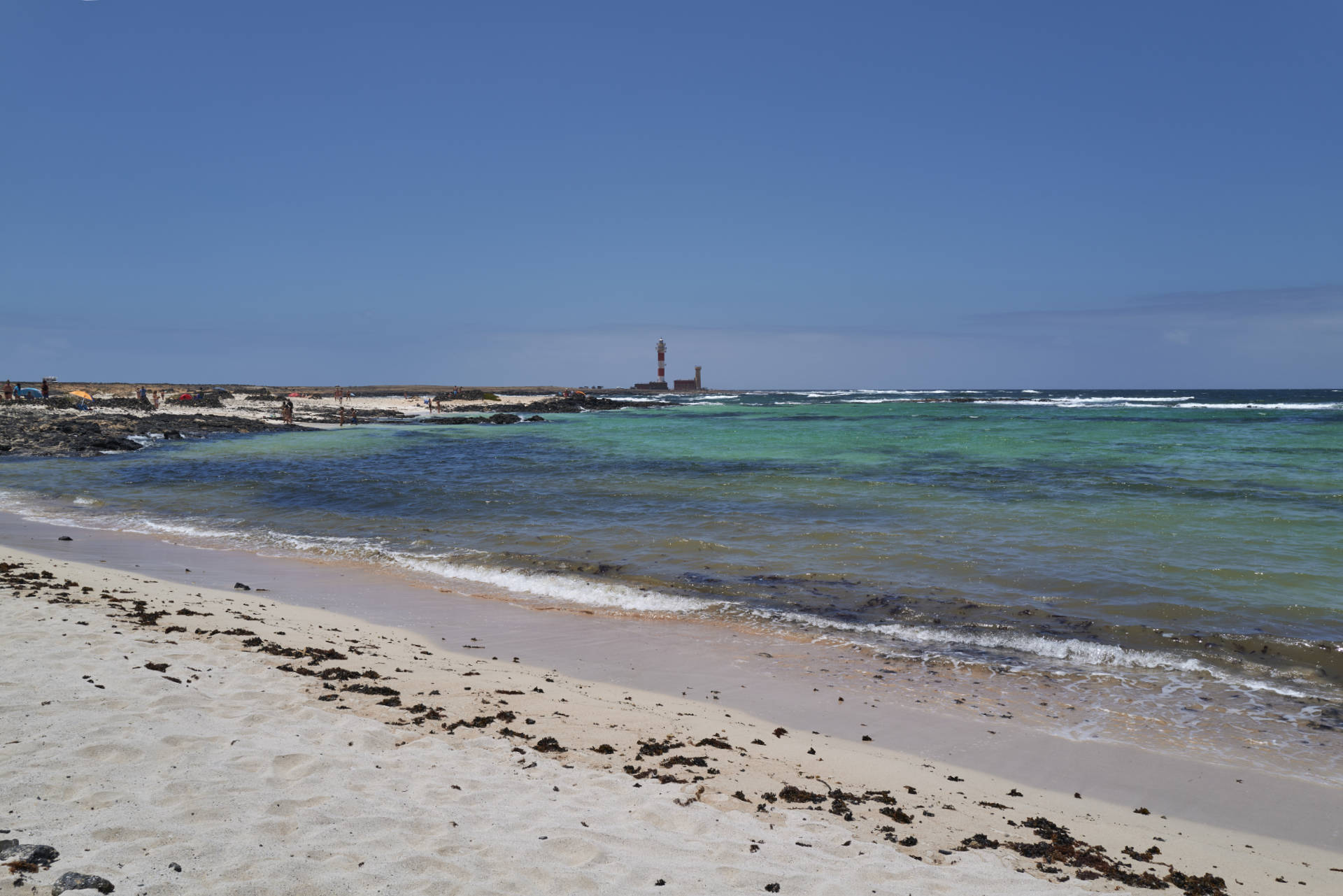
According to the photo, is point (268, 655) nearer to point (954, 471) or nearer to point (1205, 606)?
point (1205, 606)

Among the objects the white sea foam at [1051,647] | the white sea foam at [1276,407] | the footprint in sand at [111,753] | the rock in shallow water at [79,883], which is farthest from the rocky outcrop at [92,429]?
the white sea foam at [1276,407]

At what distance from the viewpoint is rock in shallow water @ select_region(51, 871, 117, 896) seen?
2.50 meters

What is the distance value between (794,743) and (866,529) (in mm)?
7702

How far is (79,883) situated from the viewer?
2525 millimetres

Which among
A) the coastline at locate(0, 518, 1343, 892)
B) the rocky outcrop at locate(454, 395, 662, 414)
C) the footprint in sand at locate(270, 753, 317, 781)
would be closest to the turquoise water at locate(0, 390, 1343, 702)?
the coastline at locate(0, 518, 1343, 892)

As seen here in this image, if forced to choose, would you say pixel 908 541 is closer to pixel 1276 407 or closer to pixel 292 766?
pixel 292 766

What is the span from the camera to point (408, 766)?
155 inches

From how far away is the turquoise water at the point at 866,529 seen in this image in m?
7.48

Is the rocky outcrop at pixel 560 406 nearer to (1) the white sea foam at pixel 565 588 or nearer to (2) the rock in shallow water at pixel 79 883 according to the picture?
(1) the white sea foam at pixel 565 588

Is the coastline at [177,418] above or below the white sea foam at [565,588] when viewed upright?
above

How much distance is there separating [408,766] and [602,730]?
1310mm

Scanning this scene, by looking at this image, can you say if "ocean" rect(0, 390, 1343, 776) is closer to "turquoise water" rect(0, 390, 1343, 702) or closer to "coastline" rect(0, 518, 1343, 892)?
"turquoise water" rect(0, 390, 1343, 702)

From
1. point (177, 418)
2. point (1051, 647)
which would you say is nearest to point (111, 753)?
point (1051, 647)

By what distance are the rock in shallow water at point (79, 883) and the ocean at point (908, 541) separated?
5.50 meters
